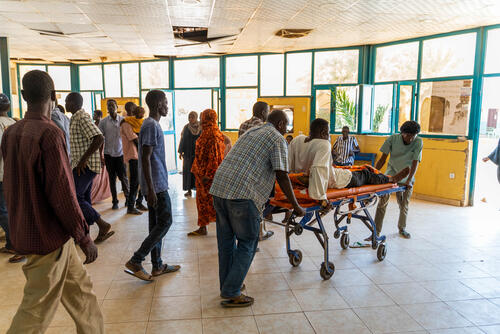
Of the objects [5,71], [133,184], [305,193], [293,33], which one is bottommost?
[133,184]

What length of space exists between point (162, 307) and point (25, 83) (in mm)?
1983

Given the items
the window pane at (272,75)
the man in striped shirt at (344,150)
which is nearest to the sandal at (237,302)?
the man in striped shirt at (344,150)

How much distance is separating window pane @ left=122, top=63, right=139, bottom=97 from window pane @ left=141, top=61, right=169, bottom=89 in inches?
9.9

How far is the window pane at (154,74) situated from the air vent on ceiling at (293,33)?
4.57 metres

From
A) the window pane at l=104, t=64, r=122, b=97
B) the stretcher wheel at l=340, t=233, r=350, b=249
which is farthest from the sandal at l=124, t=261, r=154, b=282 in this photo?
the window pane at l=104, t=64, r=122, b=97

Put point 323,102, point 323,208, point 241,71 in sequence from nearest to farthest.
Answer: point 323,208
point 323,102
point 241,71

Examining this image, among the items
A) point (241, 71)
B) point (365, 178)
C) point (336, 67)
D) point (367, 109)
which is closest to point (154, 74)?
point (241, 71)

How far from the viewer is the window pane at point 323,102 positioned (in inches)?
362

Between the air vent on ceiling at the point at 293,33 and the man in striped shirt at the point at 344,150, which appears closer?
the air vent on ceiling at the point at 293,33

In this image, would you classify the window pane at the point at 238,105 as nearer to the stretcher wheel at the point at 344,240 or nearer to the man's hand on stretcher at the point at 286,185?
the stretcher wheel at the point at 344,240

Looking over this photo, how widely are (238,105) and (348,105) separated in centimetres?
329

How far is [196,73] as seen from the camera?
428 inches

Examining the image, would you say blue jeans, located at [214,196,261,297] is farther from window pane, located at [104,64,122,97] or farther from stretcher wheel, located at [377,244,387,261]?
window pane, located at [104,64,122,97]

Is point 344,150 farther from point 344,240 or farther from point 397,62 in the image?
point 344,240
